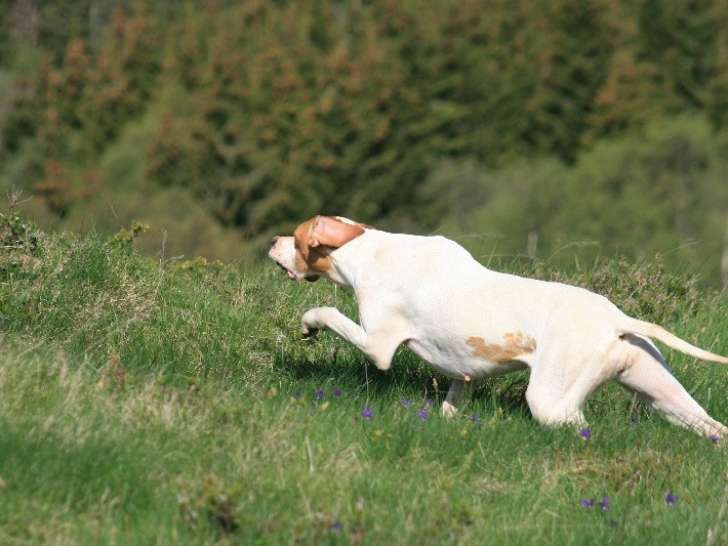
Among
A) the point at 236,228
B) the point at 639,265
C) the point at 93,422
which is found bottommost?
the point at 236,228

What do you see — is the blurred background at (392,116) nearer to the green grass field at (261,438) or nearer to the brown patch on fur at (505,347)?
the green grass field at (261,438)

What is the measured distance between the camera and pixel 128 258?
8.46 m

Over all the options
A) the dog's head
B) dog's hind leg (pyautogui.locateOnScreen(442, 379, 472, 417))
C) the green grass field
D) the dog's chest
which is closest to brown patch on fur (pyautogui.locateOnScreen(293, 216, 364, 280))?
the dog's head

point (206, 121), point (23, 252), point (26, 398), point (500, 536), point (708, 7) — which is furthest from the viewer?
point (708, 7)

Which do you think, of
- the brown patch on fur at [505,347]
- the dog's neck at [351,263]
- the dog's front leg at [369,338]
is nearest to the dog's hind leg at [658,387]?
the brown patch on fur at [505,347]

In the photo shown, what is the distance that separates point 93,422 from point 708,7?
68.7 m

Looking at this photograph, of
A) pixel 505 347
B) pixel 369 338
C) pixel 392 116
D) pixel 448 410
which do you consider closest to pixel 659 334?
pixel 505 347

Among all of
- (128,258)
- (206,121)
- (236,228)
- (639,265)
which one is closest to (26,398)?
(128,258)

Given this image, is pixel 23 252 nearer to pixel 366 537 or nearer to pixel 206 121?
pixel 366 537

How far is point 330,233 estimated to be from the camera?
7391mm

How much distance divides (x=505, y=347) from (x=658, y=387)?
29.1 inches

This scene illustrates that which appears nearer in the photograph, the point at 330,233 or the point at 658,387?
the point at 658,387

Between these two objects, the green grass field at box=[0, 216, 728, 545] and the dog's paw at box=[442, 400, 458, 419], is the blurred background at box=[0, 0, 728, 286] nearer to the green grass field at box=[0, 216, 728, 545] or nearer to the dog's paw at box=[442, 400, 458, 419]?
the green grass field at box=[0, 216, 728, 545]

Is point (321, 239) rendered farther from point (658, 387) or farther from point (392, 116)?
point (392, 116)
